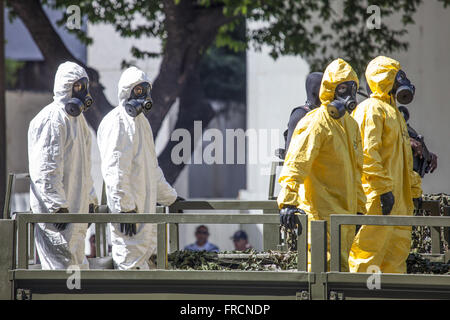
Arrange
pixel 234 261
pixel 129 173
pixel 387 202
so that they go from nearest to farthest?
pixel 387 202 → pixel 234 261 → pixel 129 173

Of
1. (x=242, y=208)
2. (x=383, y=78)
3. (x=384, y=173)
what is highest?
(x=383, y=78)

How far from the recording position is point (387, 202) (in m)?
5.87

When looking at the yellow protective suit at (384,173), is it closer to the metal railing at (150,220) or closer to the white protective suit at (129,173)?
the metal railing at (150,220)

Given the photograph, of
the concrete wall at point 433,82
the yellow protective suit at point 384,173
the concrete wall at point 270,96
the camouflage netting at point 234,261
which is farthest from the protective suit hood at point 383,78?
the concrete wall at point 270,96

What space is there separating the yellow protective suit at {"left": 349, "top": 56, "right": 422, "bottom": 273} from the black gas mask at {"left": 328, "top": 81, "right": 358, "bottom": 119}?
1.58 ft

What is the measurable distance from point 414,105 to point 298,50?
1.84 metres

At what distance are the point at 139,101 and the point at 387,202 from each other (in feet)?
6.91

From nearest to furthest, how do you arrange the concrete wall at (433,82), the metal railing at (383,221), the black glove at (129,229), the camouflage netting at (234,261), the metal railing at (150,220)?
the metal railing at (383,221) < the metal railing at (150,220) < the camouflage netting at (234,261) < the black glove at (129,229) < the concrete wall at (433,82)

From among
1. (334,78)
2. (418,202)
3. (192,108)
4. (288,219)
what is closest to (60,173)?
(288,219)

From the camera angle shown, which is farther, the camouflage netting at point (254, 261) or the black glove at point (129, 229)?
the black glove at point (129, 229)

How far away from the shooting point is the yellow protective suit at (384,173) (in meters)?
5.90

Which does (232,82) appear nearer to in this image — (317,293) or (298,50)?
(298,50)

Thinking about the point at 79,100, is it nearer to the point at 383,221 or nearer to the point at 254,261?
the point at 254,261

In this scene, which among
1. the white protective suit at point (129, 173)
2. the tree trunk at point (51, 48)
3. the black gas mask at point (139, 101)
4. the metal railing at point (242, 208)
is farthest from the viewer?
the tree trunk at point (51, 48)
